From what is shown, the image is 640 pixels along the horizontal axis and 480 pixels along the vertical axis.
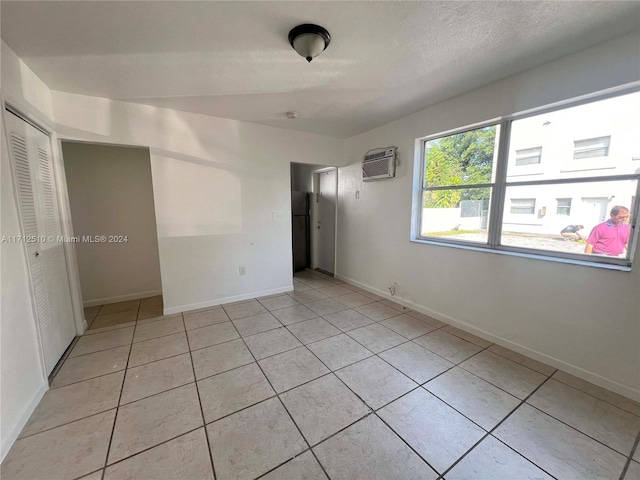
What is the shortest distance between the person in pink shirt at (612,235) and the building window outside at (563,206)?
0.21 metres

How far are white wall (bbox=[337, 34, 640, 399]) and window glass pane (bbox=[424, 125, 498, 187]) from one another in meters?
0.17

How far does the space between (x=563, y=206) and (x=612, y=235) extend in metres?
0.36

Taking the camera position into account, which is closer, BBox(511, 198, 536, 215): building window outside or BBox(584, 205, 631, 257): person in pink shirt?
BBox(584, 205, 631, 257): person in pink shirt

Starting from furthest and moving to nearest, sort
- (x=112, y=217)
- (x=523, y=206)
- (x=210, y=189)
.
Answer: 1. (x=112, y=217)
2. (x=210, y=189)
3. (x=523, y=206)

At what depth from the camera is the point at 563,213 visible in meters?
1.99

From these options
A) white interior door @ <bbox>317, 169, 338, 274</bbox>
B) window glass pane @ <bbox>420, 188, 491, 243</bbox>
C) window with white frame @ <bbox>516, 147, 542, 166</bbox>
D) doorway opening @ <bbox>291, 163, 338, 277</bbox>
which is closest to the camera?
window with white frame @ <bbox>516, 147, 542, 166</bbox>

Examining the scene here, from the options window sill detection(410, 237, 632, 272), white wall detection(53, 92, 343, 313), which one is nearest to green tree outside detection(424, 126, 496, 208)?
window sill detection(410, 237, 632, 272)

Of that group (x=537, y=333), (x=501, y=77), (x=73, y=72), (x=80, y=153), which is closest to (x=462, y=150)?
(x=501, y=77)

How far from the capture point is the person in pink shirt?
1725 mm

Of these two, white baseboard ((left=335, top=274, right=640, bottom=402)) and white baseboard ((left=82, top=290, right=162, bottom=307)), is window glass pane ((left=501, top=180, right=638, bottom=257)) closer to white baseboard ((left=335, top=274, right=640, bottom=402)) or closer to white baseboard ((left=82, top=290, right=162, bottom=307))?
white baseboard ((left=335, top=274, right=640, bottom=402))

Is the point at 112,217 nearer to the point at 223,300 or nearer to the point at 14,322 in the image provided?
the point at 223,300

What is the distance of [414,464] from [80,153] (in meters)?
4.52

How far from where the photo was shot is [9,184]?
1548mm

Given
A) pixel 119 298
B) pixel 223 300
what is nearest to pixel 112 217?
pixel 119 298
